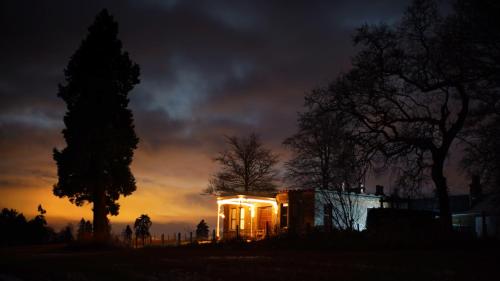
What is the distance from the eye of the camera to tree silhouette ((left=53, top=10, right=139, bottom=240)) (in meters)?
39.4

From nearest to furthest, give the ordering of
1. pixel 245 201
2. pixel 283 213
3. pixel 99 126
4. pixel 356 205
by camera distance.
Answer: pixel 99 126 → pixel 356 205 → pixel 283 213 → pixel 245 201

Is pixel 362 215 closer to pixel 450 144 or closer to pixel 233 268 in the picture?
pixel 450 144

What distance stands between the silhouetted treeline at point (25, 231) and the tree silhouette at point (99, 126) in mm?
13645

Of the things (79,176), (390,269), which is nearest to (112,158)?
(79,176)

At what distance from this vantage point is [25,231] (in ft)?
184

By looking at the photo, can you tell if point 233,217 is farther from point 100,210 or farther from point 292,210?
point 100,210

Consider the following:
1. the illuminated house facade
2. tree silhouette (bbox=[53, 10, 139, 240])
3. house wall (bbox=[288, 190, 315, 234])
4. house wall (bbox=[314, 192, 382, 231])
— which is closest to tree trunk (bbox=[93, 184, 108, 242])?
tree silhouette (bbox=[53, 10, 139, 240])

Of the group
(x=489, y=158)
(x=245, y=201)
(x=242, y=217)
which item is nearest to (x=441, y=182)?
(x=489, y=158)

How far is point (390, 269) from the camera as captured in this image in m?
13.6

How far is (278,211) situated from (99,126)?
643 inches

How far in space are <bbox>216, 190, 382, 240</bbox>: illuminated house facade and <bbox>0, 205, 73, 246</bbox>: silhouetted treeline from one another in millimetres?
16823

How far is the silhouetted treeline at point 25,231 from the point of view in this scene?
175 ft

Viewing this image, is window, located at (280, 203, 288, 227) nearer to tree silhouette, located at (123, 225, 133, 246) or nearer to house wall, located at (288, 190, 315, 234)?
house wall, located at (288, 190, 315, 234)

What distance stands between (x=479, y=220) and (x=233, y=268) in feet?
135
